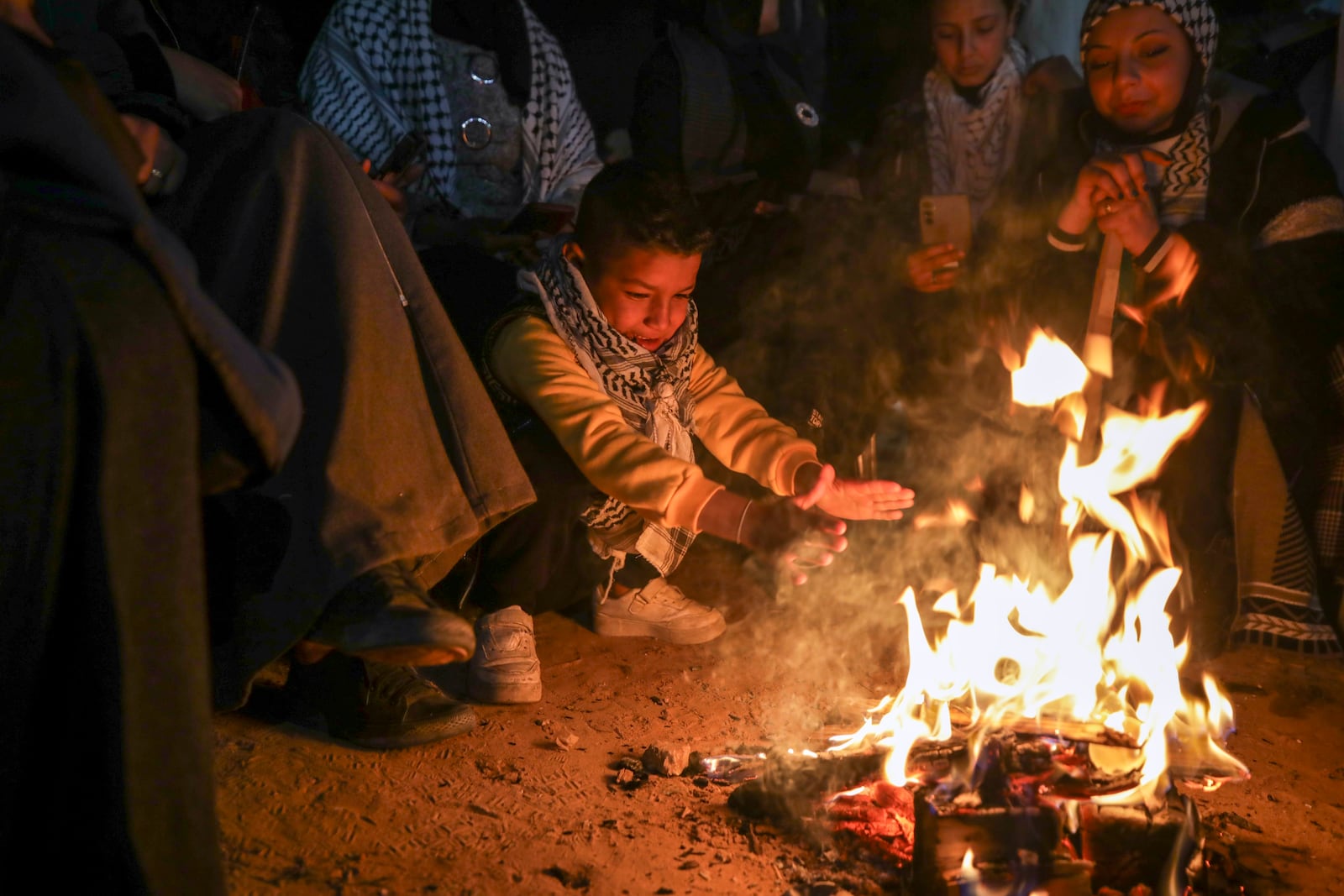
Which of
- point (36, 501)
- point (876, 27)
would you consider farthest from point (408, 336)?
point (876, 27)

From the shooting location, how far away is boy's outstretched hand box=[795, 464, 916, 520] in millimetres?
2795

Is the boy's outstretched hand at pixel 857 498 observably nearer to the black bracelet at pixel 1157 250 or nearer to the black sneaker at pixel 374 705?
the black sneaker at pixel 374 705

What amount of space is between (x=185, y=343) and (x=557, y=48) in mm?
3101

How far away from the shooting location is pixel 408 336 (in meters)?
2.15

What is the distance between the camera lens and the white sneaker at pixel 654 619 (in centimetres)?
321

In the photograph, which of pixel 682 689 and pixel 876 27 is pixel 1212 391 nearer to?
pixel 682 689

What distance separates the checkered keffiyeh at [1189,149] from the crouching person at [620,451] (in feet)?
5.48

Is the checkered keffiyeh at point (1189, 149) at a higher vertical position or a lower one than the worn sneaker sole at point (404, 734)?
higher

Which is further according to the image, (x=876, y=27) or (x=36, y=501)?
(x=876, y=27)

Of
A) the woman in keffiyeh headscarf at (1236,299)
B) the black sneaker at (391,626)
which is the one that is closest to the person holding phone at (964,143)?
the woman in keffiyeh headscarf at (1236,299)

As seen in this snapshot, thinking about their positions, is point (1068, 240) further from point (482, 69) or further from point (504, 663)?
point (504, 663)

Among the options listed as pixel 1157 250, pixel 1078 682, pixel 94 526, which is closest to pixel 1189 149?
pixel 1157 250

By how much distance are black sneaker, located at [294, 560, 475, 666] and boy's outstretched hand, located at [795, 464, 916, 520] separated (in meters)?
1.21

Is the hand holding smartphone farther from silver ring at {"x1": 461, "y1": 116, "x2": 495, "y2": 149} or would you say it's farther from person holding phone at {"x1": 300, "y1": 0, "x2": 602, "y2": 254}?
silver ring at {"x1": 461, "y1": 116, "x2": 495, "y2": 149}
